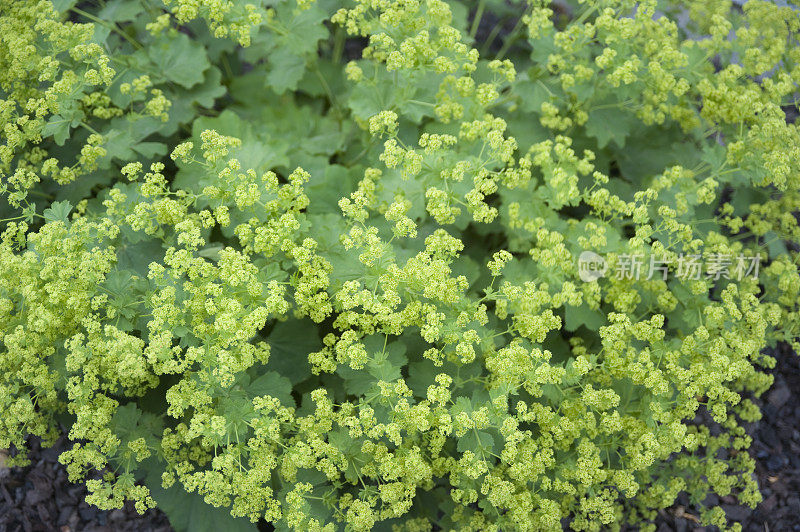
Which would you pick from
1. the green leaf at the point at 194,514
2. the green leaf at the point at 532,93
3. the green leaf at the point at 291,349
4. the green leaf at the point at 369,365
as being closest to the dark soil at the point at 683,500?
the green leaf at the point at 194,514

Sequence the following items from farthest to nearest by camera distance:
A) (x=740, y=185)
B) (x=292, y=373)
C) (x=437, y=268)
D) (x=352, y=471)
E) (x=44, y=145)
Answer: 1. (x=740, y=185)
2. (x=44, y=145)
3. (x=292, y=373)
4. (x=352, y=471)
5. (x=437, y=268)


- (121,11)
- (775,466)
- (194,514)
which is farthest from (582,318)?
(121,11)

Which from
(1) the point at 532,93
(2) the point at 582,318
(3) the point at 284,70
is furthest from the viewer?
(3) the point at 284,70

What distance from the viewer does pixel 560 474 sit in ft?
12.7

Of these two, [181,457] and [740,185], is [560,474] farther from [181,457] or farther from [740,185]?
[740,185]

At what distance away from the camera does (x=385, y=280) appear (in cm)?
352

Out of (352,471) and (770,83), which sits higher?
(770,83)

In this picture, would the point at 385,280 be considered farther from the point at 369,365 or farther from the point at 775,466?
the point at 775,466

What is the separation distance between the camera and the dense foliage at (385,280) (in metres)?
3.52

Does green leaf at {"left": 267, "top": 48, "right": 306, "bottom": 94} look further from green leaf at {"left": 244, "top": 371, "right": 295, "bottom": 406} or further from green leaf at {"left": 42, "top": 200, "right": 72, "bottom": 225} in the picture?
green leaf at {"left": 244, "top": 371, "right": 295, "bottom": 406}

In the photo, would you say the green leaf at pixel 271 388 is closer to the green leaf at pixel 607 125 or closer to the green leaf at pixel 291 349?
the green leaf at pixel 291 349

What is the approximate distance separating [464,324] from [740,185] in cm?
339

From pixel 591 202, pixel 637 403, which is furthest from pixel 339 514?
pixel 591 202

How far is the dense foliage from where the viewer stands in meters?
3.52
